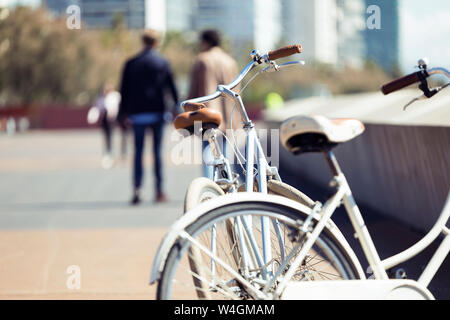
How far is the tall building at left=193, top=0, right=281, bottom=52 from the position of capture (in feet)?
478

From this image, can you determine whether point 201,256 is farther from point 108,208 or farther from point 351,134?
point 108,208

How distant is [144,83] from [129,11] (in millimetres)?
130909

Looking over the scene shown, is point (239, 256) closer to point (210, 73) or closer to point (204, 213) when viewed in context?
point (204, 213)

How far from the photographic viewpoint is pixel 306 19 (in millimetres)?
160375

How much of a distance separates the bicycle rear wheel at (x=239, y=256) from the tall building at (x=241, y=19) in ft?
453

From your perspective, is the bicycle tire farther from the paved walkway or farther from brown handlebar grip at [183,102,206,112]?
the paved walkway

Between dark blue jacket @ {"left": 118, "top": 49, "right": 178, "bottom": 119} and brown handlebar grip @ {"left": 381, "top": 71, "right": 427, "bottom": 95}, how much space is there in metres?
5.88

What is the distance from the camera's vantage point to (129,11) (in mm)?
136250

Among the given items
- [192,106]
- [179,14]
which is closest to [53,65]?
[192,106]

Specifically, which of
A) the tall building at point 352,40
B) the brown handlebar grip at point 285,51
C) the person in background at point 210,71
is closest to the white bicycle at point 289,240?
the brown handlebar grip at point 285,51

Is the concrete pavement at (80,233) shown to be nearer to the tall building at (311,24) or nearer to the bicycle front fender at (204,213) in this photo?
the bicycle front fender at (204,213)

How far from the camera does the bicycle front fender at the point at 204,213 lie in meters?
2.58

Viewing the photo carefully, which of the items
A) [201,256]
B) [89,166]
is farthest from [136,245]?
[89,166]
